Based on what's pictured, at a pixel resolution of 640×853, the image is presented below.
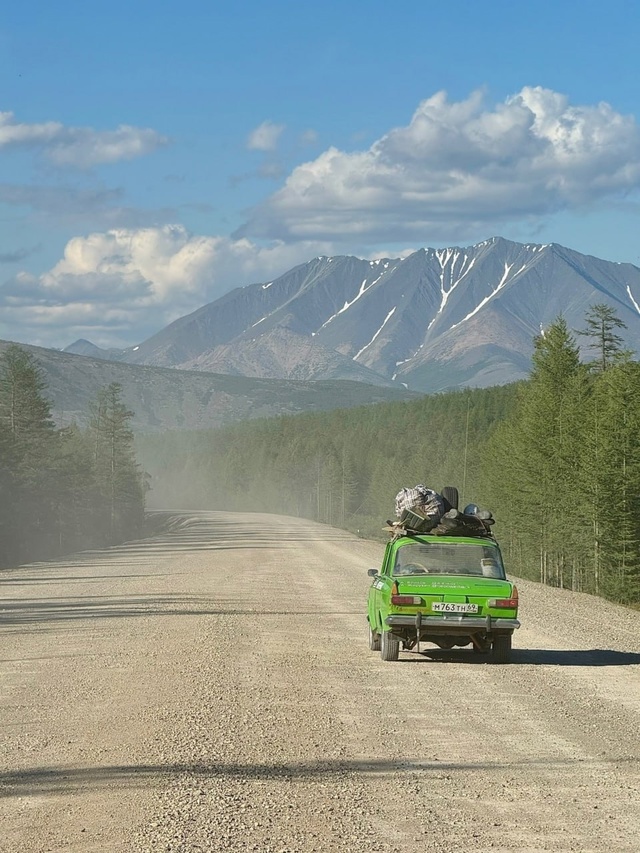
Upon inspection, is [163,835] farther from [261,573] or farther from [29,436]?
[29,436]

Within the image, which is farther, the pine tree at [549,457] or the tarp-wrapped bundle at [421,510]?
the pine tree at [549,457]

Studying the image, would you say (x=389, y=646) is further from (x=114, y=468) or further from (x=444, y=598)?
(x=114, y=468)

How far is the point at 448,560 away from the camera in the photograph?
15.4 meters

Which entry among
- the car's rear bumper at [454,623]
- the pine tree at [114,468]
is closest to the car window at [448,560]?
the car's rear bumper at [454,623]

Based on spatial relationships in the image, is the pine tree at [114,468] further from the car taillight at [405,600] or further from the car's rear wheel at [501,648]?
the car taillight at [405,600]

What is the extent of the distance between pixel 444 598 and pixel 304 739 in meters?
5.20

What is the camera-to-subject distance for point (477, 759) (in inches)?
343

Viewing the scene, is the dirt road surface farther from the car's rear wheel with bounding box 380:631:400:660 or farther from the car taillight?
the car taillight

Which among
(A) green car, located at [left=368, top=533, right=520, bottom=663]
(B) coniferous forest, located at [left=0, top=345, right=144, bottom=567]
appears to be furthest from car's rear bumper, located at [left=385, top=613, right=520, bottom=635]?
(B) coniferous forest, located at [left=0, top=345, right=144, bottom=567]

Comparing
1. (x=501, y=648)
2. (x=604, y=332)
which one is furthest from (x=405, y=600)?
(x=604, y=332)

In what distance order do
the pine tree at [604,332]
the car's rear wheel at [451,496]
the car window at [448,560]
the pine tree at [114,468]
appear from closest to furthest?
the car window at [448,560], the car's rear wheel at [451,496], the pine tree at [604,332], the pine tree at [114,468]

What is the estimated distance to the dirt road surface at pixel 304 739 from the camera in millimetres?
6730

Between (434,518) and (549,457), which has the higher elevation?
(434,518)

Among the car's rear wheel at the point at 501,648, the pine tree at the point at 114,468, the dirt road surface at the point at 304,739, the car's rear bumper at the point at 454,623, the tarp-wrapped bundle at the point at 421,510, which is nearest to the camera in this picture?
the dirt road surface at the point at 304,739
